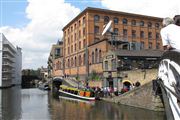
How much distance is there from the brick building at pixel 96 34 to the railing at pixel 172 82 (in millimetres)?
48448

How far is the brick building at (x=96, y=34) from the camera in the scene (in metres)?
62.3

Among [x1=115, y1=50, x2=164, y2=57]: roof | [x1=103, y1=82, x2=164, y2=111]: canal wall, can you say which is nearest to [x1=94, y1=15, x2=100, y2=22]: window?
[x1=115, y1=50, x2=164, y2=57]: roof

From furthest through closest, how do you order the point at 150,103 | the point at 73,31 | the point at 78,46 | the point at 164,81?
the point at 73,31, the point at 78,46, the point at 150,103, the point at 164,81

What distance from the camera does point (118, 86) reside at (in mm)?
42312

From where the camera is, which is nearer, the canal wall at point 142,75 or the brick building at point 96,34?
the canal wall at point 142,75

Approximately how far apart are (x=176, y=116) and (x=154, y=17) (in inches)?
2712

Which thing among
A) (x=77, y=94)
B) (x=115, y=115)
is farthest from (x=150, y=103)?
(x=77, y=94)

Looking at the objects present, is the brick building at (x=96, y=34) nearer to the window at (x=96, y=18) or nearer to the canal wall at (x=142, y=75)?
the window at (x=96, y=18)

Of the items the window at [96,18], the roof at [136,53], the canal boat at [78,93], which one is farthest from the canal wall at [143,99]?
the window at [96,18]

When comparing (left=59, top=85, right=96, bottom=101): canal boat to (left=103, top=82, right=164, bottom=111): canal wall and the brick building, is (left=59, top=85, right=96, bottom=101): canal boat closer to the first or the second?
the brick building

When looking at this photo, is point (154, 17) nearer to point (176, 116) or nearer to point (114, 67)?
point (114, 67)

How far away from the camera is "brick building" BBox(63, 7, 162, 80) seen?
2453 inches

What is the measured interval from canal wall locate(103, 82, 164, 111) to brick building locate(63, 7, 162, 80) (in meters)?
23.4

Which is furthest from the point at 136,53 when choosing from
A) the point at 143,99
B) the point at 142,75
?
the point at 143,99
